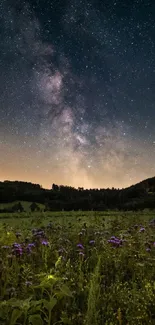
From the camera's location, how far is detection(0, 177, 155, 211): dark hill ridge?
75.3 ft

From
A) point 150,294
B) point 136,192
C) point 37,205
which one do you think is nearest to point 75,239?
point 150,294

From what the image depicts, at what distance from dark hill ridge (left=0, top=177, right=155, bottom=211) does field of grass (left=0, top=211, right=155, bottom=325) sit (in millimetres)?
13958

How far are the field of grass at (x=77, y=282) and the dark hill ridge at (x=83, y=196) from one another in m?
14.0

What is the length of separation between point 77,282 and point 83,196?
19964mm

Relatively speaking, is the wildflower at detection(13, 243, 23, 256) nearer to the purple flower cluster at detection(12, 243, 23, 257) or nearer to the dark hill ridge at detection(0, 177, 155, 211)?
the purple flower cluster at detection(12, 243, 23, 257)

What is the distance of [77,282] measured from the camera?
4820mm

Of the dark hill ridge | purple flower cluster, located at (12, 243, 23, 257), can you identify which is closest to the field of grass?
purple flower cluster, located at (12, 243, 23, 257)

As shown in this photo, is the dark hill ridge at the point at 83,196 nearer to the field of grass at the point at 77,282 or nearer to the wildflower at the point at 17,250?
the field of grass at the point at 77,282

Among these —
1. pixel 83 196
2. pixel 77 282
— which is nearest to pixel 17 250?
pixel 77 282

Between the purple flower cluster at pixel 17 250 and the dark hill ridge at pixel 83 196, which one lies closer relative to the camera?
the purple flower cluster at pixel 17 250

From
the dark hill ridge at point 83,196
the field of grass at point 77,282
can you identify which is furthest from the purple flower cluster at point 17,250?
the dark hill ridge at point 83,196

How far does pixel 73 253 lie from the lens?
702 centimetres

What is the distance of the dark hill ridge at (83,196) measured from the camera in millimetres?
22953

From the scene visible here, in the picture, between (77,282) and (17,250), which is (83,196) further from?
(77,282)
